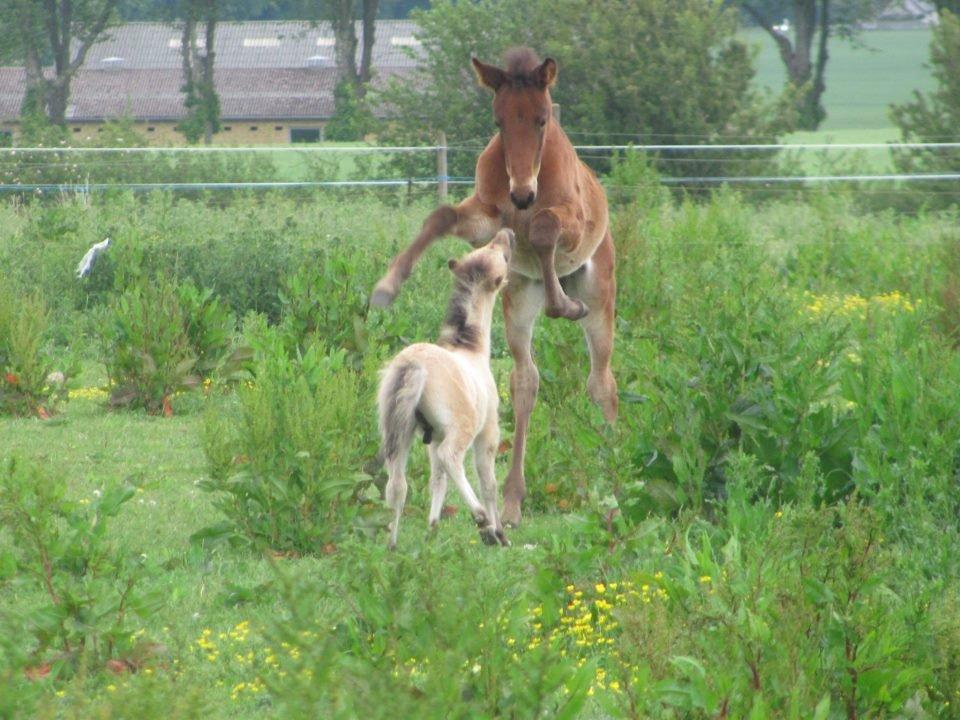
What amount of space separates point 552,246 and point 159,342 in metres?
3.94

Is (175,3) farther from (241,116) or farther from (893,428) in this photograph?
(893,428)

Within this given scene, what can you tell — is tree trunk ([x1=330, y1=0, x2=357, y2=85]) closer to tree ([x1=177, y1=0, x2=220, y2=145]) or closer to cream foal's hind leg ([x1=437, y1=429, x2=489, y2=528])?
tree ([x1=177, y1=0, x2=220, y2=145])

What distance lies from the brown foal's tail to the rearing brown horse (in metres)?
0.34

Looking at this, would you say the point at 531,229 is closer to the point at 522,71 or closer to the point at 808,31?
the point at 522,71

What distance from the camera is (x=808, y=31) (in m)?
Answer: 60.9

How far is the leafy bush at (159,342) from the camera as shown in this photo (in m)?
10.4

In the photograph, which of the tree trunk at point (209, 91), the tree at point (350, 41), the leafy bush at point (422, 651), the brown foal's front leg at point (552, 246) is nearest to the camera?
the leafy bush at point (422, 651)

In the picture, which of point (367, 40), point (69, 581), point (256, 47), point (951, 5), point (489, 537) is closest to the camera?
point (69, 581)

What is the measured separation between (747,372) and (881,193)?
18789mm

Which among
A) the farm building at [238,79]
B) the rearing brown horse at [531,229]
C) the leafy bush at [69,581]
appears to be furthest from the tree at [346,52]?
the leafy bush at [69,581]

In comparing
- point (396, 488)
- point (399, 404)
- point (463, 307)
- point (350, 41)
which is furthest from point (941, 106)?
point (350, 41)

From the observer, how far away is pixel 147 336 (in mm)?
10352

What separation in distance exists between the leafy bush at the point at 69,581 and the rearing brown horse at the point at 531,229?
174cm

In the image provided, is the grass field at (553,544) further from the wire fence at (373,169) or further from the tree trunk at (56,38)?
the tree trunk at (56,38)
